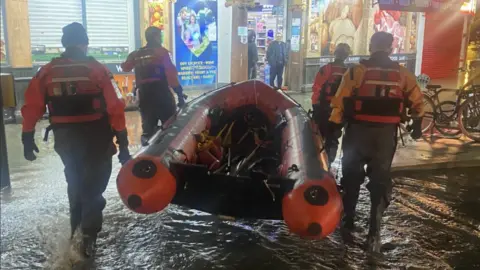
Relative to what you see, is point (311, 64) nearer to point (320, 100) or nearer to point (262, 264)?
point (320, 100)

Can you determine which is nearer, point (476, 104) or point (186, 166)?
point (186, 166)

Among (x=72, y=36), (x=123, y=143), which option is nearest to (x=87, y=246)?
(x=123, y=143)

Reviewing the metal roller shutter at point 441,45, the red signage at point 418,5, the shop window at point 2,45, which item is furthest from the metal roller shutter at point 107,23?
the metal roller shutter at point 441,45

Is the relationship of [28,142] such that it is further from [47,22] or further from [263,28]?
[263,28]

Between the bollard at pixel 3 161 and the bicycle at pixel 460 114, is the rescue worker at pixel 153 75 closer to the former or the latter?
the bollard at pixel 3 161

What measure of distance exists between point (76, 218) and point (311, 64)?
1073 centimetres

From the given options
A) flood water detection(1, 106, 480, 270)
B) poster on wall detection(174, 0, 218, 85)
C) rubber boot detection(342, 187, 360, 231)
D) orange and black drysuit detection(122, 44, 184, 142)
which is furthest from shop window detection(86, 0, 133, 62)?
rubber boot detection(342, 187, 360, 231)

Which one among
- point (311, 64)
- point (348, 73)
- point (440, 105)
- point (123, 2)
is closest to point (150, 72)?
point (348, 73)

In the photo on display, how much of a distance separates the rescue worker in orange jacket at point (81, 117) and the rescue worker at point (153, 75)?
184 centimetres

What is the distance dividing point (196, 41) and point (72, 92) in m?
9.00

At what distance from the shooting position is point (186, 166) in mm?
3701

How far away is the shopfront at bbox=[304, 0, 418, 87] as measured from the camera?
13.6 m

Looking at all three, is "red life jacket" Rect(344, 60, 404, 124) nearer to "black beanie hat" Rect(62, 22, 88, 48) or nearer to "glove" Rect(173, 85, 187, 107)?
"black beanie hat" Rect(62, 22, 88, 48)

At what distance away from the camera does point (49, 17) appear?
32.0ft
